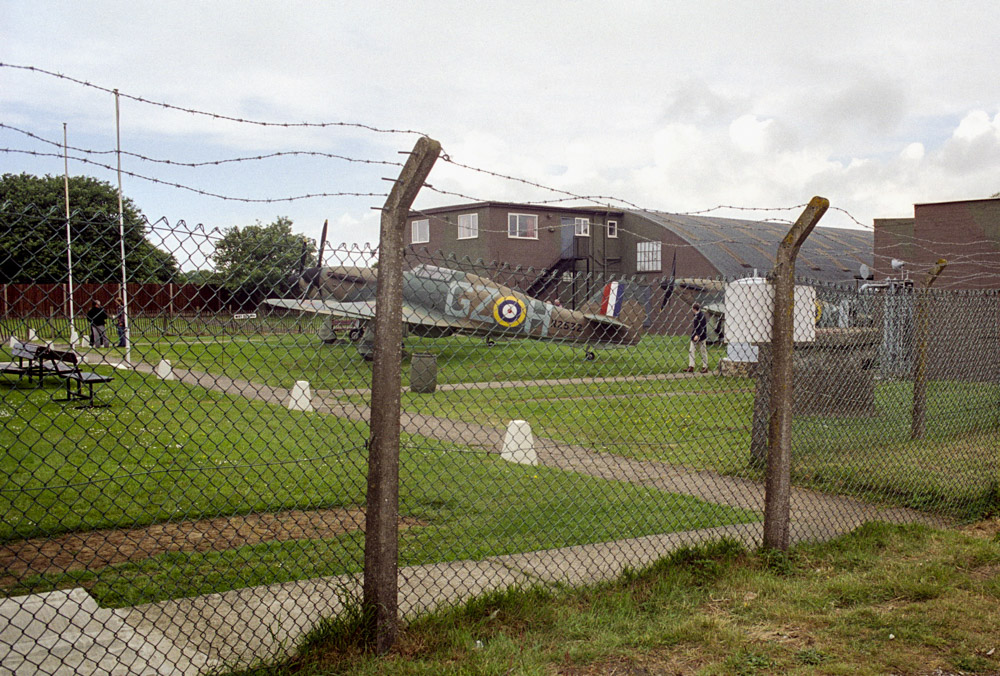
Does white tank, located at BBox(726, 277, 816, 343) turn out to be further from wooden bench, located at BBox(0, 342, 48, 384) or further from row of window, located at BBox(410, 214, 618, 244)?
row of window, located at BBox(410, 214, 618, 244)

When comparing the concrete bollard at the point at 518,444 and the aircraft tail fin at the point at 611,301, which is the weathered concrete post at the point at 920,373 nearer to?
the concrete bollard at the point at 518,444

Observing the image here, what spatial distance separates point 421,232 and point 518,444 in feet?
124

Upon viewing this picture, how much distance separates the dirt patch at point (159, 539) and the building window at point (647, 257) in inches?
1475

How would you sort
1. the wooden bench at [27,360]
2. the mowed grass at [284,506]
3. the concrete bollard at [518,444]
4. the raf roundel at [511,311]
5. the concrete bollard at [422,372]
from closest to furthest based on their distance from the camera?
the wooden bench at [27,360] < the mowed grass at [284,506] < the concrete bollard at [518,444] < the concrete bollard at [422,372] < the raf roundel at [511,311]

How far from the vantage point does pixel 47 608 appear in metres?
4.29

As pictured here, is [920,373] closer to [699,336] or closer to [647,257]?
[699,336]

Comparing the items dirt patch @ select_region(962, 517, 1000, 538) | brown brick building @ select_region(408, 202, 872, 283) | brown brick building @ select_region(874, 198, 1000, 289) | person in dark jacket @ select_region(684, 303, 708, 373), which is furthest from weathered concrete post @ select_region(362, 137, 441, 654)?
brown brick building @ select_region(408, 202, 872, 283)

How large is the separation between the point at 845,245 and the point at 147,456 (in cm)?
4563

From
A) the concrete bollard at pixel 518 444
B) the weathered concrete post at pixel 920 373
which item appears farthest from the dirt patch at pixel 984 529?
the concrete bollard at pixel 518 444

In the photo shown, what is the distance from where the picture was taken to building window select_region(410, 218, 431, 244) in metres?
45.0

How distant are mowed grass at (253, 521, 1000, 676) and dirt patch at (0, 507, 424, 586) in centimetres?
138

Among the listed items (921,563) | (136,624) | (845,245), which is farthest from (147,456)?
(845,245)

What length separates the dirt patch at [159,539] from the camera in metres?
5.32

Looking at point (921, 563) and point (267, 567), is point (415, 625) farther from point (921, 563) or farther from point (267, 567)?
point (921, 563)
